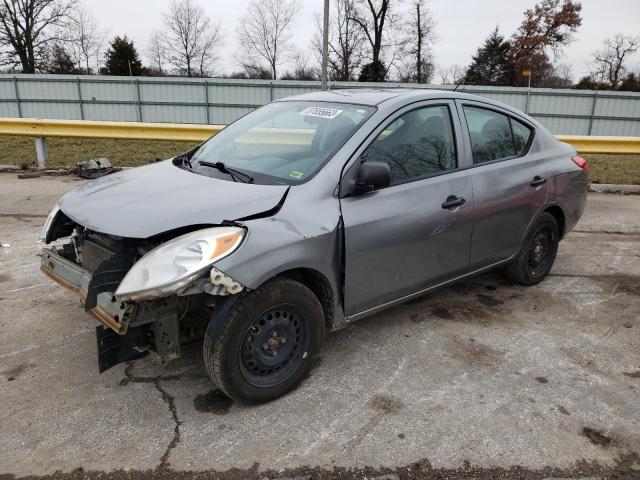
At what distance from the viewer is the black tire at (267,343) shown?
2650mm

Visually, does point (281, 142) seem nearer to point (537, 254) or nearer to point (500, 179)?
point (500, 179)

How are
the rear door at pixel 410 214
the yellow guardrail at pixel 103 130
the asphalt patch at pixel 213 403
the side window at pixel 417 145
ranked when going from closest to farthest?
the asphalt patch at pixel 213 403 < the rear door at pixel 410 214 < the side window at pixel 417 145 < the yellow guardrail at pixel 103 130

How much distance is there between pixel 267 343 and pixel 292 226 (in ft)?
2.13

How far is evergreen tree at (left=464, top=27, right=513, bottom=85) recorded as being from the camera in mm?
48156

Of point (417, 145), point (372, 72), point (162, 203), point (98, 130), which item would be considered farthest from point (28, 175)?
point (372, 72)

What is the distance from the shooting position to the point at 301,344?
9.87 ft

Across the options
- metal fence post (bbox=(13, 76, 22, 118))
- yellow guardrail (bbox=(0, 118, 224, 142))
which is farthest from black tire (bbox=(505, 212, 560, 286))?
metal fence post (bbox=(13, 76, 22, 118))

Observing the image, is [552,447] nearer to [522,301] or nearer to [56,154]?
[522,301]

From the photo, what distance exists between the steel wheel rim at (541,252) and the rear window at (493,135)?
2.71ft

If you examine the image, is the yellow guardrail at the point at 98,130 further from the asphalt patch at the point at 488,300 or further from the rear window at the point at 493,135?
the asphalt patch at the point at 488,300

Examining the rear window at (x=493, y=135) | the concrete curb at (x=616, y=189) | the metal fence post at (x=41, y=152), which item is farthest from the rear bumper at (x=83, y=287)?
the concrete curb at (x=616, y=189)

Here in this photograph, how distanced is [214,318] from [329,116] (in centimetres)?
167

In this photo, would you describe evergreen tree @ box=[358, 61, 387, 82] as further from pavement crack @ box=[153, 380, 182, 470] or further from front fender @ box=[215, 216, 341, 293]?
pavement crack @ box=[153, 380, 182, 470]

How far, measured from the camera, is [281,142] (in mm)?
3615
